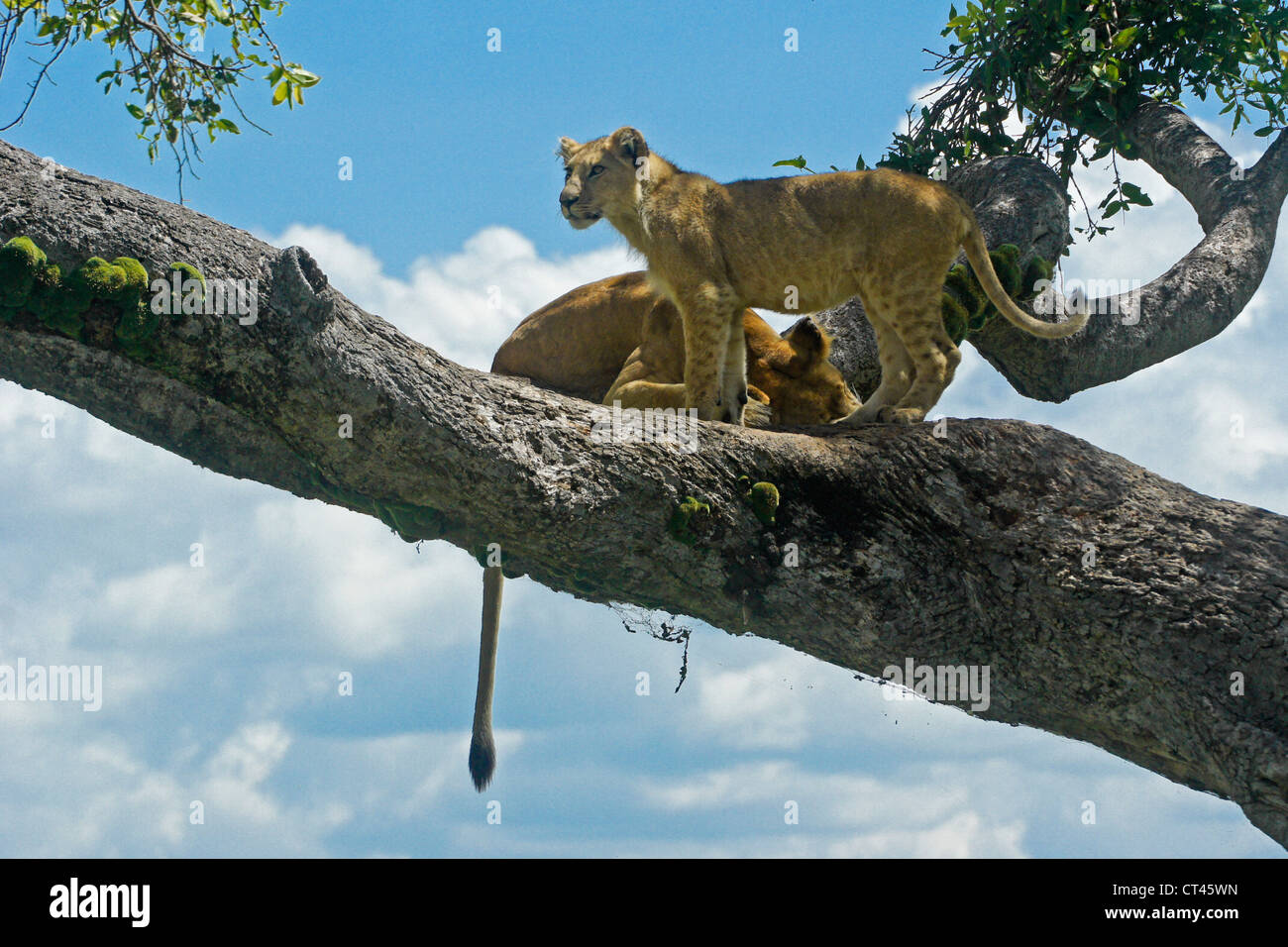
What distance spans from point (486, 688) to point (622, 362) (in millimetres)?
1945

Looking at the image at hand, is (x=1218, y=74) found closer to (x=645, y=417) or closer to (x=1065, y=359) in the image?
(x=1065, y=359)

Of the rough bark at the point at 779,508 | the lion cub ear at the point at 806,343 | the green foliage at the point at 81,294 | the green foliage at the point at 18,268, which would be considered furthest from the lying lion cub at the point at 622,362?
the green foliage at the point at 18,268

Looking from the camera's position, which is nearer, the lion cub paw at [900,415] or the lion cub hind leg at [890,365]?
the lion cub paw at [900,415]

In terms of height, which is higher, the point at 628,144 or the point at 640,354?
the point at 628,144

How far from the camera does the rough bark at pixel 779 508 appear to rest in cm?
394

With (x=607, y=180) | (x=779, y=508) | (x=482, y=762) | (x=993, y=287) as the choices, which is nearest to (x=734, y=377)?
(x=779, y=508)

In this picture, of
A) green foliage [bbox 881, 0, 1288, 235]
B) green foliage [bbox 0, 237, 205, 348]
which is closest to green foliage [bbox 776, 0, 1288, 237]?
green foliage [bbox 881, 0, 1288, 235]

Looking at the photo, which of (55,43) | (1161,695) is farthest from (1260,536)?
(55,43)

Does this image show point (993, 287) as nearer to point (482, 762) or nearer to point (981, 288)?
point (981, 288)

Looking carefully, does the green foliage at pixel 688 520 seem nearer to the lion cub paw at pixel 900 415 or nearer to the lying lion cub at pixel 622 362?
the lying lion cub at pixel 622 362

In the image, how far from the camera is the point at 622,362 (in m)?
6.18

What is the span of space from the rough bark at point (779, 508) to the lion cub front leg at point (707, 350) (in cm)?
78

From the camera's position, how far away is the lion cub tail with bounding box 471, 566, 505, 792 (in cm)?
592

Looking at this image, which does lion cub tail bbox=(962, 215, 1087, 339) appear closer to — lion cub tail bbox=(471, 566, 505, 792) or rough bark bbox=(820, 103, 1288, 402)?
rough bark bbox=(820, 103, 1288, 402)
